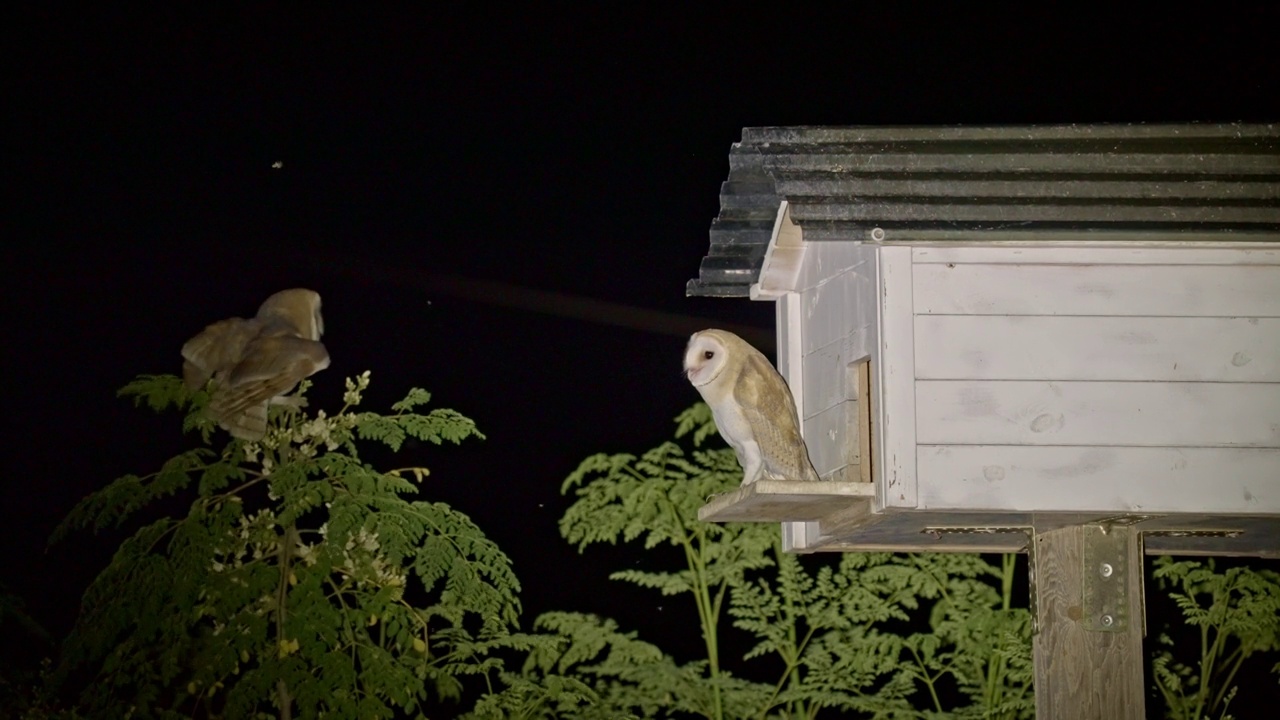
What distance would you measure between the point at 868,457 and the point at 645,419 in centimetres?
343

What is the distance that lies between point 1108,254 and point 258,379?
7.92 ft

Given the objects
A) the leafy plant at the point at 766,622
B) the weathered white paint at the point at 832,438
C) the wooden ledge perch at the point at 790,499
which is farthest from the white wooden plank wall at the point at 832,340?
the leafy plant at the point at 766,622

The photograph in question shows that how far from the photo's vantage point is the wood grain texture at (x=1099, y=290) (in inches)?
139

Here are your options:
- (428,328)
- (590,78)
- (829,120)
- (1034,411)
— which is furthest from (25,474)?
(1034,411)

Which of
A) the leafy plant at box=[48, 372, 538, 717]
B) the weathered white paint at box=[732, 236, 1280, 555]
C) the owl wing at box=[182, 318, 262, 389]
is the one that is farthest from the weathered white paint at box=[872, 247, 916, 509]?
the owl wing at box=[182, 318, 262, 389]

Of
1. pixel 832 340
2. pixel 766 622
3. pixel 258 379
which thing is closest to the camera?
pixel 832 340

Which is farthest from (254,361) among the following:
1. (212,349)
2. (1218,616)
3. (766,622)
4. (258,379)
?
(1218,616)

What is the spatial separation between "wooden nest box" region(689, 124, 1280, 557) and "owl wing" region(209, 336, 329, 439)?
1547mm

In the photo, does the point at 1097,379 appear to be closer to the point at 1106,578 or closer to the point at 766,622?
the point at 1106,578

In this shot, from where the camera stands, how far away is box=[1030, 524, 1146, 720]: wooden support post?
3.83m

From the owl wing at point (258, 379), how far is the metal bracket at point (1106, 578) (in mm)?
2253

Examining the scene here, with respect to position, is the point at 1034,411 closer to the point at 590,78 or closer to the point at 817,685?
the point at 817,685

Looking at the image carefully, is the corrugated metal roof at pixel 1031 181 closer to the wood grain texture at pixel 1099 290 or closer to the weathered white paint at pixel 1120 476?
the wood grain texture at pixel 1099 290

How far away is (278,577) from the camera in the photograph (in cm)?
452
